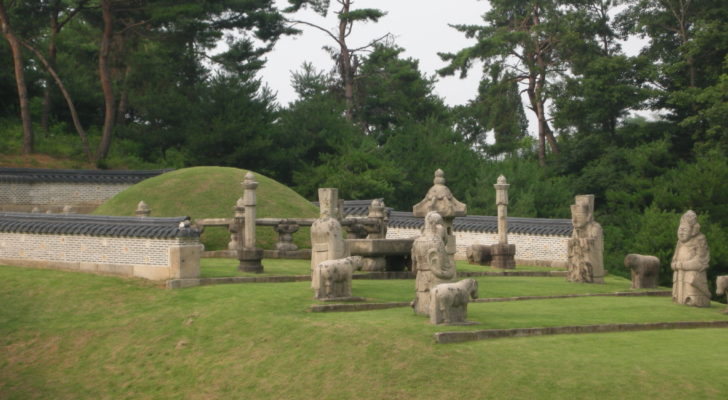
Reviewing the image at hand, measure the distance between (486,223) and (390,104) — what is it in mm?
21986

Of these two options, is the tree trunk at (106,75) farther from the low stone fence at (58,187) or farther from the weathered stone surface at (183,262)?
the weathered stone surface at (183,262)

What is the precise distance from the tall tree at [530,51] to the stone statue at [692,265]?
25.6 m

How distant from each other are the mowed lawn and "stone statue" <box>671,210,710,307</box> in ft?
A: 1.28

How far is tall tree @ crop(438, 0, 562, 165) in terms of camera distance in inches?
1762

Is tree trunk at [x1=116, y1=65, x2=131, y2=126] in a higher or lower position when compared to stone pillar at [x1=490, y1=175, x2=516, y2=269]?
higher

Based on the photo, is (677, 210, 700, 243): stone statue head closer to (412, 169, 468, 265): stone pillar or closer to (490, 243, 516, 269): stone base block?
(412, 169, 468, 265): stone pillar

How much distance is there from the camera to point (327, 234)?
19.2 meters

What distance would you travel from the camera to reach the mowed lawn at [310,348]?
13250mm

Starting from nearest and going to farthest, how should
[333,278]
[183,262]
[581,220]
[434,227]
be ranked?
[434,227] < [333,278] < [183,262] < [581,220]

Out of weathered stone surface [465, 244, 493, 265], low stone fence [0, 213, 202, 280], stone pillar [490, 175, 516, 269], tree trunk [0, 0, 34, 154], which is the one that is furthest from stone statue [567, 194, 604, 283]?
tree trunk [0, 0, 34, 154]

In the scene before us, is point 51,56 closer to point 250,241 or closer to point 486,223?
point 486,223

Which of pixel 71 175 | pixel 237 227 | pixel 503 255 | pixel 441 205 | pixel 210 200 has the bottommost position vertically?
pixel 503 255

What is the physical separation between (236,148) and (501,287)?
2213 cm

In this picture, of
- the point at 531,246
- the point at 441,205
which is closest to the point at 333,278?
the point at 441,205
